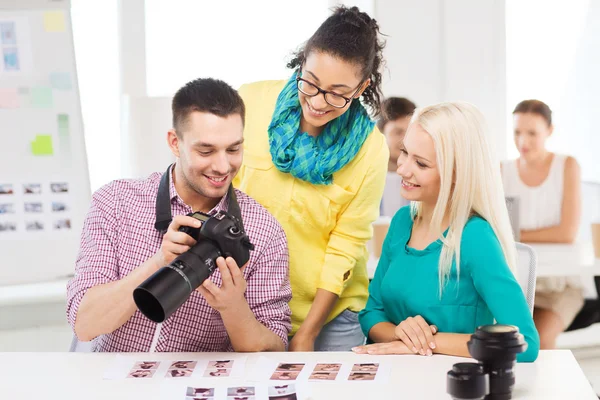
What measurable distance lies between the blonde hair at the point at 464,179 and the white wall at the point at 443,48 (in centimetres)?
279

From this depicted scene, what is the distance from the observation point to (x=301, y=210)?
208 centimetres

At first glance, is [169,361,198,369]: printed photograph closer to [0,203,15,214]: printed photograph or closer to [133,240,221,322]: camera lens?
[133,240,221,322]: camera lens

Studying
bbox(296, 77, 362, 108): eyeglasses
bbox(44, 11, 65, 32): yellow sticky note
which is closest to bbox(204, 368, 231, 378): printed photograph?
bbox(296, 77, 362, 108): eyeglasses

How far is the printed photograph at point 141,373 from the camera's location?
1654mm

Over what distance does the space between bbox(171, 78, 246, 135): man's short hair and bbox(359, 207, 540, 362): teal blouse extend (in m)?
0.53

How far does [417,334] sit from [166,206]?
0.65m

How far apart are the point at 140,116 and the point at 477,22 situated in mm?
2221

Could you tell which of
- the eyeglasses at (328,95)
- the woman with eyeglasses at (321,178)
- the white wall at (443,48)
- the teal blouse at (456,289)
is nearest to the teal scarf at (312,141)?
the woman with eyeglasses at (321,178)

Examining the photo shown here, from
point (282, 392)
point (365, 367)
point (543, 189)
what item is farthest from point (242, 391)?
point (543, 189)

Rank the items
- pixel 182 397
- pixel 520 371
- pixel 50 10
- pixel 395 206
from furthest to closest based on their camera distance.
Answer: pixel 395 206 → pixel 50 10 → pixel 520 371 → pixel 182 397

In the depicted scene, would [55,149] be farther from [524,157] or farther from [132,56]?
[524,157]

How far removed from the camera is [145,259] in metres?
1.88

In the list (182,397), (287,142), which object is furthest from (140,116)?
(182,397)

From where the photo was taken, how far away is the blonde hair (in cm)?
183
